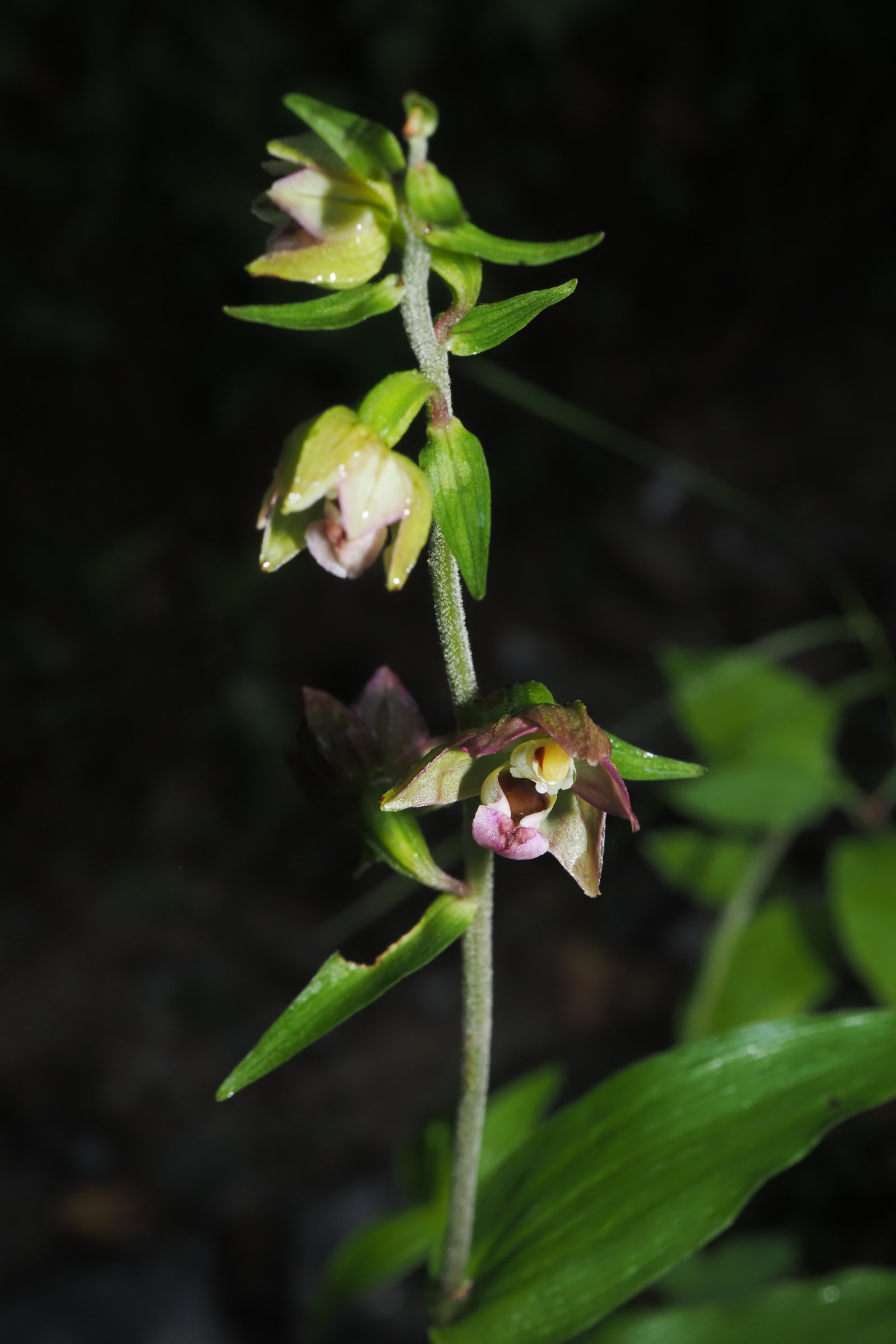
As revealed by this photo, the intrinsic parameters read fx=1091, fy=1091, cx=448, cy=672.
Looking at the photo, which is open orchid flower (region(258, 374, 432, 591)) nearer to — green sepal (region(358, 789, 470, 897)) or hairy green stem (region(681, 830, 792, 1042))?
green sepal (region(358, 789, 470, 897))

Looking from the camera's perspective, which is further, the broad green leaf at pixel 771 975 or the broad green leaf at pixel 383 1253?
the broad green leaf at pixel 771 975

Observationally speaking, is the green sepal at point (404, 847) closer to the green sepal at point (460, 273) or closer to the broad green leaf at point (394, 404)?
the broad green leaf at point (394, 404)

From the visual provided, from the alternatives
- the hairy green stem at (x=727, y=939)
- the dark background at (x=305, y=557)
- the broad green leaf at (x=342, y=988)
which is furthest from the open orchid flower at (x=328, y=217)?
the dark background at (x=305, y=557)

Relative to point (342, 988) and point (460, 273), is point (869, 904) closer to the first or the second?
point (342, 988)

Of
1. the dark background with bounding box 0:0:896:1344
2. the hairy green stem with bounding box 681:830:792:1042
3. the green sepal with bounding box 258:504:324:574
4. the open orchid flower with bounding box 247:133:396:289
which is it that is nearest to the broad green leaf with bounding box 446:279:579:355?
the open orchid flower with bounding box 247:133:396:289

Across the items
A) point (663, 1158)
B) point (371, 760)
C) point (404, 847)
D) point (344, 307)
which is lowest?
point (663, 1158)

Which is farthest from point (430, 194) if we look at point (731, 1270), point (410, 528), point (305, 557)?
point (305, 557)

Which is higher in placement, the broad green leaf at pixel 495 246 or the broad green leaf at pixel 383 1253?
the broad green leaf at pixel 495 246
